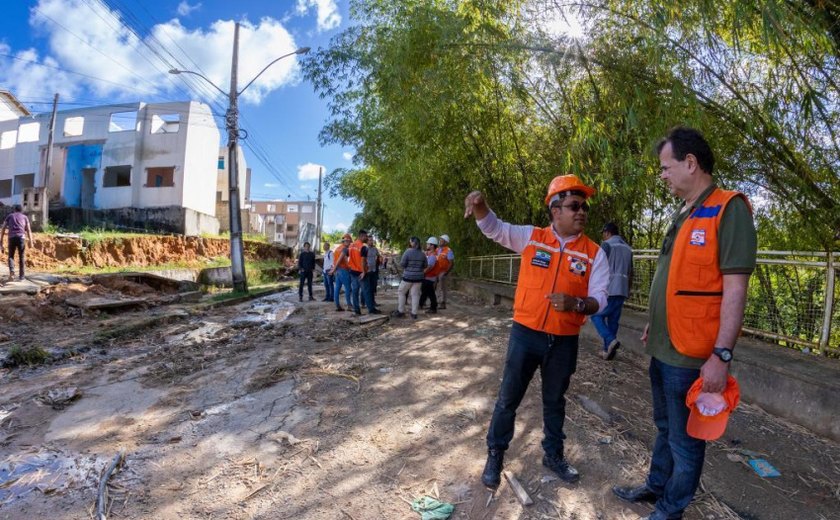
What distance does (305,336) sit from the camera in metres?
6.64

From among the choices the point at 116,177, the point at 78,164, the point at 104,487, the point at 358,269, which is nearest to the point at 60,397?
the point at 104,487

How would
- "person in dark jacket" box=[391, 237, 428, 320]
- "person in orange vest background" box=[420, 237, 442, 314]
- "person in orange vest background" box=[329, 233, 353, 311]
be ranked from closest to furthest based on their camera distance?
1. "person in dark jacket" box=[391, 237, 428, 320]
2. "person in orange vest background" box=[420, 237, 442, 314]
3. "person in orange vest background" box=[329, 233, 353, 311]

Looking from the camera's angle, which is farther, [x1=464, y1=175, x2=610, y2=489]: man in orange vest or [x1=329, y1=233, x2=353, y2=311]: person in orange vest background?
[x1=329, y1=233, x2=353, y2=311]: person in orange vest background

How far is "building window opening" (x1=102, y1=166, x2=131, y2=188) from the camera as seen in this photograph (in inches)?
882

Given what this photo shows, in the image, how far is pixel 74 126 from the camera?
2316cm

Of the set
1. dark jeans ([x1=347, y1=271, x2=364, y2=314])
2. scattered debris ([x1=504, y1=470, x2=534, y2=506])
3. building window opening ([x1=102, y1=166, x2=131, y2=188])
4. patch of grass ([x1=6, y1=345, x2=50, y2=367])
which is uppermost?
building window opening ([x1=102, y1=166, x2=131, y2=188])

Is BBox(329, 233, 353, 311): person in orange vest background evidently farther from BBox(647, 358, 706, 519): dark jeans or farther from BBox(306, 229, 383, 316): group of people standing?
BBox(647, 358, 706, 519): dark jeans

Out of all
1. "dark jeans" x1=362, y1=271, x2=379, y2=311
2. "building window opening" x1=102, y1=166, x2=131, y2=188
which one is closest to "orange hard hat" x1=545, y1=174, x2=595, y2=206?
"dark jeans" x1=362, y1=271, x2=379, y2=311

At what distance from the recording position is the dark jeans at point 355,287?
8648mm

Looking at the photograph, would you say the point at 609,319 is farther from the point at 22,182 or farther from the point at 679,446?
the point at 22,182

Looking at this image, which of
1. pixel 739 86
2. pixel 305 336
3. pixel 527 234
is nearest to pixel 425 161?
pixel 305 336

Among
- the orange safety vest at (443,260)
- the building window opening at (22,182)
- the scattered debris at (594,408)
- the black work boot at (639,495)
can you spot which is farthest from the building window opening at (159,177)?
the black work boot at (639,495)

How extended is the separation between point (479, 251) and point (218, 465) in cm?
1246

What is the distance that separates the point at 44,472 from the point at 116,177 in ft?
83.2
